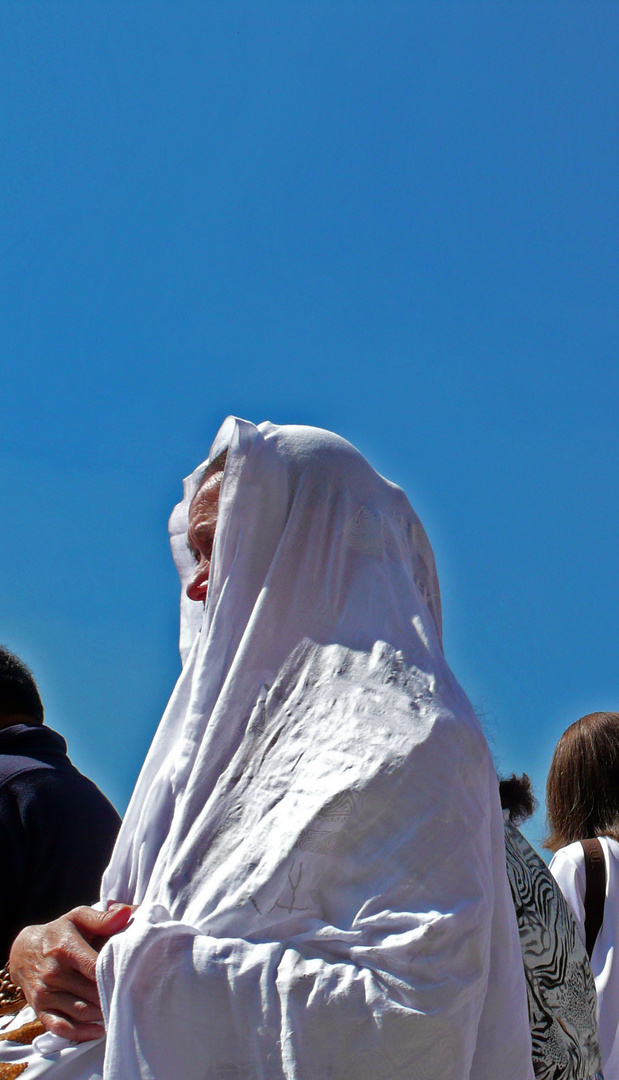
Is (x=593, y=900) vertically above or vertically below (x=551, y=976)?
above

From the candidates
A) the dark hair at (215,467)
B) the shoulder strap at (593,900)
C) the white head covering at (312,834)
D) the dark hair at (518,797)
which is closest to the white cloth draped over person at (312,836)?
the white head covering at (312,834)

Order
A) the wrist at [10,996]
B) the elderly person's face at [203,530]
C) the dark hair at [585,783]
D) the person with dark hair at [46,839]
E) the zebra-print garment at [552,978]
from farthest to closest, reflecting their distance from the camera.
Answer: the dark hair at [585,783] < the person with dark hair at [46,839] < the elderly person's face at [203,530] < the zebra-print garment at [552,978] < the wrist at [10,996]

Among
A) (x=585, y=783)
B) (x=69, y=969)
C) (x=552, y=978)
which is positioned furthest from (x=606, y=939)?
(x=69, y=969)

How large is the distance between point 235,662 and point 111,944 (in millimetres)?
563

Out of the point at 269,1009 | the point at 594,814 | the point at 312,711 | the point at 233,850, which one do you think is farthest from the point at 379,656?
the point at 594,814

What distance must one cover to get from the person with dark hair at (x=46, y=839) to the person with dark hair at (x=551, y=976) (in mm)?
1258

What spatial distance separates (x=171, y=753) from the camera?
6.48ft

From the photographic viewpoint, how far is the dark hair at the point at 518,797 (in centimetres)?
314

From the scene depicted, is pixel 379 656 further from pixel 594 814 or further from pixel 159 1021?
pixel 594 814

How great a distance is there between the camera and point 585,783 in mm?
3766

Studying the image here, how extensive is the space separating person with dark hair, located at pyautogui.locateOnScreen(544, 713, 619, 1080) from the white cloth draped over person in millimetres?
1789

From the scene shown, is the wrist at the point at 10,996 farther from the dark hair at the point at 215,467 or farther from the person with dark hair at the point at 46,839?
the dark hair at the point at 215,467

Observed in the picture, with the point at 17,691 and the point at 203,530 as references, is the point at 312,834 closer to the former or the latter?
the point at 203,530

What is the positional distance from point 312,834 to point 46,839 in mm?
1400
